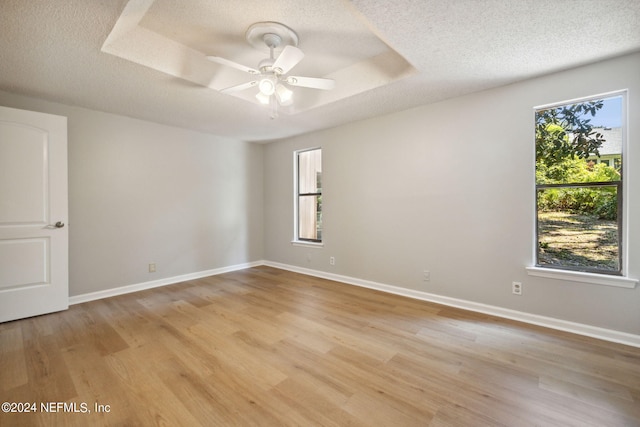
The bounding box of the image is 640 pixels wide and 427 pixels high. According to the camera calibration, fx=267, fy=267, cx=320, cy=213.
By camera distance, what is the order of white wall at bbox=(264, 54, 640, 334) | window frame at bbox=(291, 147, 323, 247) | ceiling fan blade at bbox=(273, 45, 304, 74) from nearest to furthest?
ceiling fan blade at bbox=(273, 45, 304, 74), white wall at bbox=(264, 54, 640, 334), window frame at bbox=(291, 147, 323, 247)

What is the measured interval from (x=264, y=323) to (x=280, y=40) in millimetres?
2685

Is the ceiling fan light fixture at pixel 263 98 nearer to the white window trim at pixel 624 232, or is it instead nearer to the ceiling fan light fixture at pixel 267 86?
the ceiling fan light fixture at pixel 267 86

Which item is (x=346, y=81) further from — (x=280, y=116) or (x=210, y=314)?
(x=210, y=314)

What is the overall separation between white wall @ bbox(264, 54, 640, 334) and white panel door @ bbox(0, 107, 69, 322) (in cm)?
334

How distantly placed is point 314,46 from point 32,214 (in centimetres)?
347

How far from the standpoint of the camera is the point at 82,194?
3.36 metres

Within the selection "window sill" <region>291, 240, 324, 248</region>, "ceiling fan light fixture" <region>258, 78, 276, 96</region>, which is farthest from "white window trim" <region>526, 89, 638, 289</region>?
"window sill" <region>291, 240, 324, 248</region>

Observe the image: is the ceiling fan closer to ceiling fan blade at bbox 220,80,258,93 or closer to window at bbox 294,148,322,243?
ceiling fan blade at bbox 220,80,258,93

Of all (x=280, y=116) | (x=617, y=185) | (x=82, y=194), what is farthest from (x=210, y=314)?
(x=617, y=185)

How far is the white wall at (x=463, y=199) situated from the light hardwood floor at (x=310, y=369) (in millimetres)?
392

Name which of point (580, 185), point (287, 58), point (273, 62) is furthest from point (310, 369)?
point (580, 185)

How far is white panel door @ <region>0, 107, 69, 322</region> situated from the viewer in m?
2.74

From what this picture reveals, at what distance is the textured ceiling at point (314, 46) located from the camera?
1792 mm

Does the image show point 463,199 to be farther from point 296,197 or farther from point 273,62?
point 296,197
